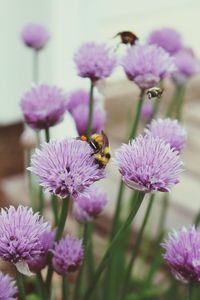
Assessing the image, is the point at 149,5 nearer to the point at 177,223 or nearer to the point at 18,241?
the point at 177,223

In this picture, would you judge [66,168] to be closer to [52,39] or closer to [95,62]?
[95,62]

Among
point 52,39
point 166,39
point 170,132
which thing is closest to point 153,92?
point 170,132

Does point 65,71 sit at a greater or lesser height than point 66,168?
lesser

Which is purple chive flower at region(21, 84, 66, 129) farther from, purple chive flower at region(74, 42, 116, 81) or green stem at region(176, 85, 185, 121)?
green stem at region(176, 85, 185, 121)

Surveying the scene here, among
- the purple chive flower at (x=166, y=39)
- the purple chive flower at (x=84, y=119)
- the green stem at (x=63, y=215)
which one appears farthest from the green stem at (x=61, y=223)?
the purple chive flower at (x=166, y=39)

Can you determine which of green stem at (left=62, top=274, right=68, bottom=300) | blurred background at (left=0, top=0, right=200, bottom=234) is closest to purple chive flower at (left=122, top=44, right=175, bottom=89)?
green stem at (left=62, top=274, right=68, bottom=300)

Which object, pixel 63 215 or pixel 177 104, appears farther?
pixel 177 104
